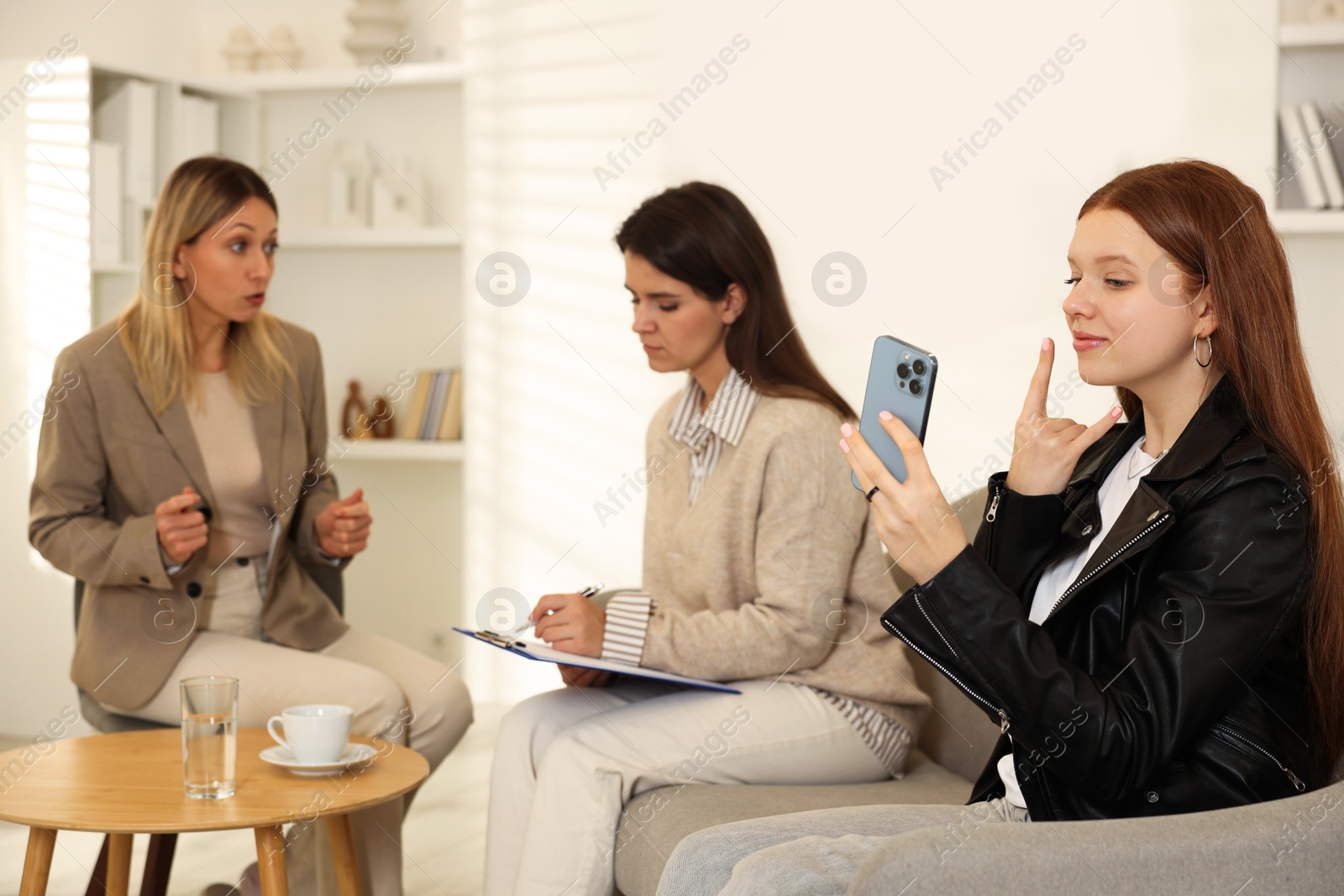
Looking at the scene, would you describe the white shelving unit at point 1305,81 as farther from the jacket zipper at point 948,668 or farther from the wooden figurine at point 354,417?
the wooden figurine at point 354,417

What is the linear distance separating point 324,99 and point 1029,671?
3.56 m

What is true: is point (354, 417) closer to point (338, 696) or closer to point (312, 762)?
point (338, 696)

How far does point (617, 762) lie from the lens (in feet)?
5.49

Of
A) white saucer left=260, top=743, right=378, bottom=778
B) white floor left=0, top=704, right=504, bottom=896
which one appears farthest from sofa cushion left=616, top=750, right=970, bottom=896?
white floor left=0, top=704, right=504, bottom=896

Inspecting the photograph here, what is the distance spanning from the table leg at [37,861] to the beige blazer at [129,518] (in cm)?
54

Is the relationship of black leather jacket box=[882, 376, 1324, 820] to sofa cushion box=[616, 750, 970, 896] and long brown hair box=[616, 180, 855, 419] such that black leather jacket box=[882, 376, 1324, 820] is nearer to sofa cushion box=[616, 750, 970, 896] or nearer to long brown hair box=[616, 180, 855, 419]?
sofa cushion box=[616, 750, 970, 896]

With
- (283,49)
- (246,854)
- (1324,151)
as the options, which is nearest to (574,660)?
(246,854)

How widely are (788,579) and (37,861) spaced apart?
3.52ft

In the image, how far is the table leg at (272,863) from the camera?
5.17 feet

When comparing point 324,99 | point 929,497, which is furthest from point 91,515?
point 324,99

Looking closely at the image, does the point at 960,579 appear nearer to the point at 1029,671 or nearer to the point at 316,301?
the point at 1029,671

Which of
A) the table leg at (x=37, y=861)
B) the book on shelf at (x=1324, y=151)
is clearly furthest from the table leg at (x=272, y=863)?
the book on shelf at (x=1324, y=151)

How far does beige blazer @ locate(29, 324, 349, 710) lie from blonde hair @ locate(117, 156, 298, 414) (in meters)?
0.03

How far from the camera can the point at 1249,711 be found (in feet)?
3.87
